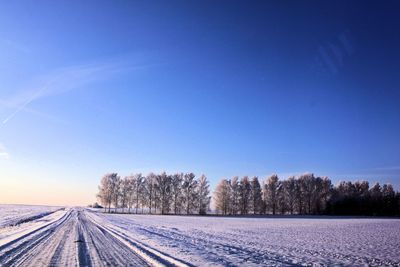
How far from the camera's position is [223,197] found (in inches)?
3856

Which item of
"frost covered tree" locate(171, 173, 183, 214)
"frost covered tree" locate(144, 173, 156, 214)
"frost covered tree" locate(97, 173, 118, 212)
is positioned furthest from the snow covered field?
"frost covered tree" locate(171, 173, 183, 214)

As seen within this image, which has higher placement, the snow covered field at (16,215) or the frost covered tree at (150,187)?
the frost covered tree at (150,187)

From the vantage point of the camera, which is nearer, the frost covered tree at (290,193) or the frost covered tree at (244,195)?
the frost covered tree at (244,195)

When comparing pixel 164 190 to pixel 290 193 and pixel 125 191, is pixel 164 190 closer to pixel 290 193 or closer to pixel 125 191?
pixel 125 191

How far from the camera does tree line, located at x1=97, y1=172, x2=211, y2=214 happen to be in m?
94.4

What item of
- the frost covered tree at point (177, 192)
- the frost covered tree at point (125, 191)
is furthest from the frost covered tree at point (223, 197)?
the frost covered tree at point (125, 191)

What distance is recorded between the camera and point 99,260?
12.7 m

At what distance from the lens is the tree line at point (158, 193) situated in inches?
3716

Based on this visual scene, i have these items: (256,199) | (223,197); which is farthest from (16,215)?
(256,199)

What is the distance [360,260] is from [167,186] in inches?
3315

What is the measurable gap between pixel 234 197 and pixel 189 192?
1313 centimetres

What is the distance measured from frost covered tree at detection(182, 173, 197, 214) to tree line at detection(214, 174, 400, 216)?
787 centimetres

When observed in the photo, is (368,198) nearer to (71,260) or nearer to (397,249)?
(397,249)

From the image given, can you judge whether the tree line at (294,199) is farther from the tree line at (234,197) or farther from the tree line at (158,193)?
the tree line at (158,193)
